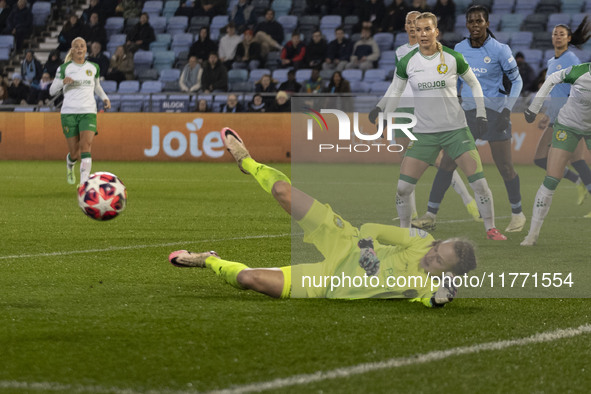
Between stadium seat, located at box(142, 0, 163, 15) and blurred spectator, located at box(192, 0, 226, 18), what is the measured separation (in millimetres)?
1206

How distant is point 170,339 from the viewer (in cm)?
453

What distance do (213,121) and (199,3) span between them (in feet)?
16.7

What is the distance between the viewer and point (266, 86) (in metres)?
20.0

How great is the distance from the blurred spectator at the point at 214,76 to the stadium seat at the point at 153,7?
15.2 feet

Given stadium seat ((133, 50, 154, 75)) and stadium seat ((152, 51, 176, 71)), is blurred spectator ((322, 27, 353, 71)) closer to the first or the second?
stadium seat ((152, 51, 176, 71))

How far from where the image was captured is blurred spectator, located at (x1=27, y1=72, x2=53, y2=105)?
21.3 metres

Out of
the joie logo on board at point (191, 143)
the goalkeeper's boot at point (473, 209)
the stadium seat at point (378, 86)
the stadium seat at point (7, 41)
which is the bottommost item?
the joie logo on board at point (191, 143)

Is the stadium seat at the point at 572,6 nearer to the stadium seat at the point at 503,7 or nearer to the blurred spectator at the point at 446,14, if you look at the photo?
the stadium seat at the point at 503,7

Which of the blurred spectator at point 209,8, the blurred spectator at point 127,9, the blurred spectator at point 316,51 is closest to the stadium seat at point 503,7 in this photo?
the blurred spectator at point 316,51

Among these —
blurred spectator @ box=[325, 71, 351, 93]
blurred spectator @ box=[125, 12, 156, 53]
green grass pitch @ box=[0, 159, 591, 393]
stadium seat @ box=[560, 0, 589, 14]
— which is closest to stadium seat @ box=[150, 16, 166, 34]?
blurred spectator @ box=[125, 12, 156, 53]

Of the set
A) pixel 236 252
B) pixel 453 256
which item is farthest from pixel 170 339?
pixel 236 252

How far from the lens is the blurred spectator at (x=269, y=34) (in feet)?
70.8

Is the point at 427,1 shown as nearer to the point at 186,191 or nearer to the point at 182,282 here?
the point at 186,191

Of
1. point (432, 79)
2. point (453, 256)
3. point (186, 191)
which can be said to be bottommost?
point (186, 191)
